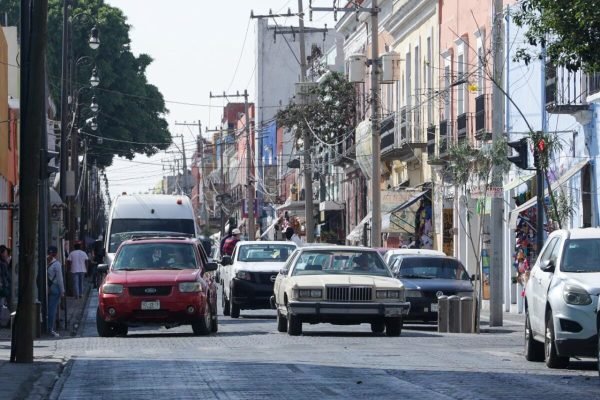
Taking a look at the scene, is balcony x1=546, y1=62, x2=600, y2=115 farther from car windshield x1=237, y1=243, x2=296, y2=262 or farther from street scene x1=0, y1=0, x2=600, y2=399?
car windshield x1=237, y1=243, x2=296, y2=262

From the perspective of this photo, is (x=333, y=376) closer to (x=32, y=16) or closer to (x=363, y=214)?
(x=32, y=16)

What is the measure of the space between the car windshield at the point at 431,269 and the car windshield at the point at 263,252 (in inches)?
154

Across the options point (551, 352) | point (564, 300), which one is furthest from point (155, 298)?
point (564, 300)

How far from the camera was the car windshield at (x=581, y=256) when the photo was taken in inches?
738

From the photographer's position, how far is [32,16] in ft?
63.7

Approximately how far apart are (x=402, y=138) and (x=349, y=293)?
24378mm

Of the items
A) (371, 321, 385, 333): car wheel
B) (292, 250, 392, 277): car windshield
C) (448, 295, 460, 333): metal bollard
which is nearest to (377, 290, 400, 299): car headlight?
(371, 321, 385, 333): car wheel

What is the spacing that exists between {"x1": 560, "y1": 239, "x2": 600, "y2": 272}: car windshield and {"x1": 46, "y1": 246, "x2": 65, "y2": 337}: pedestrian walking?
12.5 meters

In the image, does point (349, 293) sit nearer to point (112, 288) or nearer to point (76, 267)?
point (112, 288)

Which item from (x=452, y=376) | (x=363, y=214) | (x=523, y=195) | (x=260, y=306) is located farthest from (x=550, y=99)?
(x=363, y=214)

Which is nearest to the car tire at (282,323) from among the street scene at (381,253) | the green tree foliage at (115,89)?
the street scene at (381,253)

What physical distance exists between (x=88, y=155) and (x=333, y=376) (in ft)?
226

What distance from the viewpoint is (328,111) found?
62.7 m

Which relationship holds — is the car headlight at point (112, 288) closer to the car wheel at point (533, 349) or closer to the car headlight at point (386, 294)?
the car headlight at point (386, 294)
